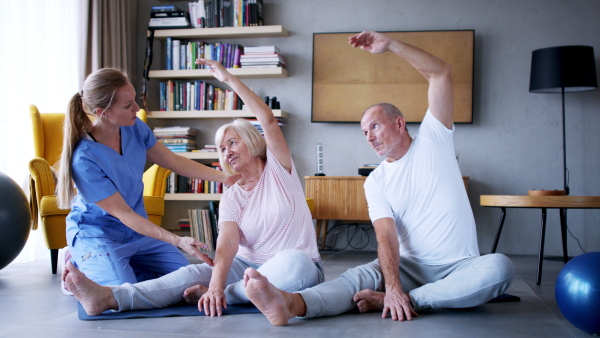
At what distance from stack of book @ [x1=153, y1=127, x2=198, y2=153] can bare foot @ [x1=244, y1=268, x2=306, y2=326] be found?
3.25 metres

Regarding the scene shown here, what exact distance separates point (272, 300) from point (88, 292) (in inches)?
25.6

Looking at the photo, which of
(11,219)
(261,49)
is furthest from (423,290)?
(261,49)

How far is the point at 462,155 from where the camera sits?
4801mm

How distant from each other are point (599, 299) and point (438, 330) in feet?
1.61

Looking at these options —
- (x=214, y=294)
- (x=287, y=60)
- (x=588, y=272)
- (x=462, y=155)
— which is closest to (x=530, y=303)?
(x=588, y=272)

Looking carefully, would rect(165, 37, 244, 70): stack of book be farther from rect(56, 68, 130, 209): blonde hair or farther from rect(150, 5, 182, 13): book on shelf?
rect(56, 68, 130, 209): blonde hair

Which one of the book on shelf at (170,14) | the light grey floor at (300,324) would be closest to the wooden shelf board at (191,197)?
the book on shelf at (170,14)

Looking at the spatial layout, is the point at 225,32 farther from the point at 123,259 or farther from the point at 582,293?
the point at 582,293

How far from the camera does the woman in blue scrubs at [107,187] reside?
227 cm

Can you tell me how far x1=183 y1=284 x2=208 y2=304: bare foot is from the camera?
2170mm

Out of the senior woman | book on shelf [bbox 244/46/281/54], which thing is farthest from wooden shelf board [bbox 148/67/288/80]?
the senior woman

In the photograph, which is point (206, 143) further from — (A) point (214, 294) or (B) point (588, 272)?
(B) point (588, 272)

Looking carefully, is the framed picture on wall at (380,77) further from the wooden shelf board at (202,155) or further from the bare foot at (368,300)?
the bare foot at (368,300)

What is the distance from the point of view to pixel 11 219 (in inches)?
116
